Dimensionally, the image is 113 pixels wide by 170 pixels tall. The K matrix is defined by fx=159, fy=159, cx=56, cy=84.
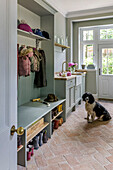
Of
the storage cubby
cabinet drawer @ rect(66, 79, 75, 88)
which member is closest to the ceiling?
the storage cubby

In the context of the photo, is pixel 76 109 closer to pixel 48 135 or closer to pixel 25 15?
pixel 48 135

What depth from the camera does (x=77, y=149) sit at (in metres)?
2.54

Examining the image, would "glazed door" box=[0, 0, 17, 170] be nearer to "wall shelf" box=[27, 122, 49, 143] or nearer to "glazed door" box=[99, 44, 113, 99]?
"wall shelf" box=[27, 122, 49, 143]

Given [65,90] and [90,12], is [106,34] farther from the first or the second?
[65,90]

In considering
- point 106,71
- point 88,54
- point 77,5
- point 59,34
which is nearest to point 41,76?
point 59,34

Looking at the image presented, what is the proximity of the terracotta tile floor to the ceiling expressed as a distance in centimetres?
346

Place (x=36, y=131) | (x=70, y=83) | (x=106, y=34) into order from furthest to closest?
(x=106, y=34) < (x=70, y=83) < (x=36, y=131)

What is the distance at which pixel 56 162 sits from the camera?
86.0 inches

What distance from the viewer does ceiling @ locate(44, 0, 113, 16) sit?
15.4ft

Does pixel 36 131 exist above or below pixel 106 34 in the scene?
below

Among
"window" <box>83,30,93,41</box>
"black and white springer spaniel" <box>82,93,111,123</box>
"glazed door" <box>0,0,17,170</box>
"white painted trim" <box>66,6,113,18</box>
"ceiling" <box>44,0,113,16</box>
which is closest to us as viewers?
"glazed door" <box>0,0,17,170</box>

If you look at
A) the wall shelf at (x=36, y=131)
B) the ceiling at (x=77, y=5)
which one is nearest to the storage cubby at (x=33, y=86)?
the wall shelf at (x=36, y=131)

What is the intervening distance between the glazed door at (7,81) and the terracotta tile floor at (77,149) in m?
1.34

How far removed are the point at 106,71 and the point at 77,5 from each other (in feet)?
8.55
